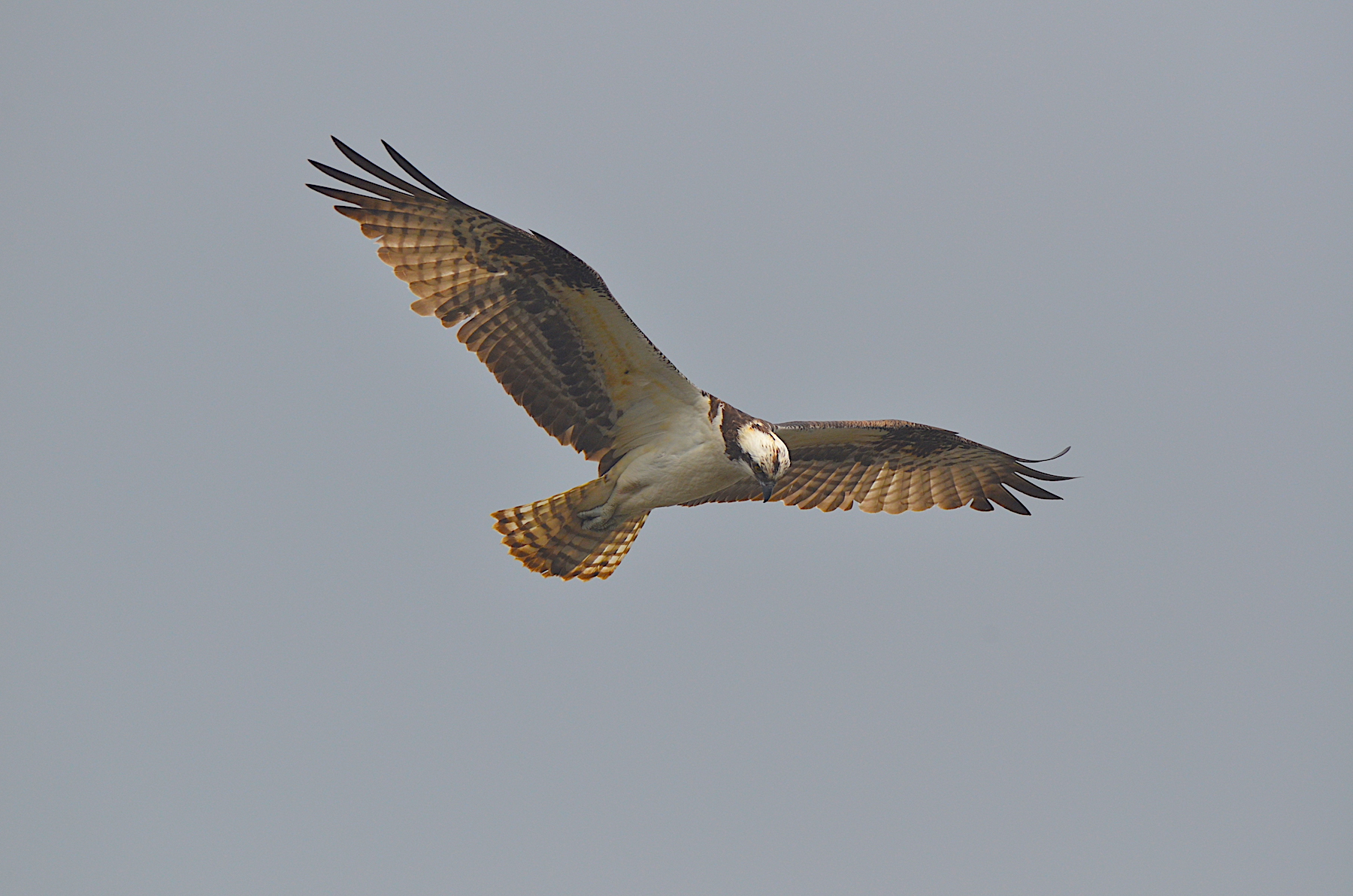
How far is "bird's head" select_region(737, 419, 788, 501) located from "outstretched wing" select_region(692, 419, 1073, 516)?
1445 millimetres

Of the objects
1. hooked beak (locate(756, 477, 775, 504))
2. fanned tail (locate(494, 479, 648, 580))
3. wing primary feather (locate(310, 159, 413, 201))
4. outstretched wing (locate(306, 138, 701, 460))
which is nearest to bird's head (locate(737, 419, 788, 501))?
hooked beak (locate(756, 477, 775, 504))

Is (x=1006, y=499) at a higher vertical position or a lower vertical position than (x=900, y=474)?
higher

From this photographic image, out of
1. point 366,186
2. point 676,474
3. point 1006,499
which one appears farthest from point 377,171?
point 1006,499

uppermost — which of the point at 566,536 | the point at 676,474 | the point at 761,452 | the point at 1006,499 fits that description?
the point at 1006,499

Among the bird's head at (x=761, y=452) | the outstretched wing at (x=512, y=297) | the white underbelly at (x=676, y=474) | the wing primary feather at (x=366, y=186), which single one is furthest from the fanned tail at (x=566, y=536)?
the wing primary feather at (x=366, y=186)

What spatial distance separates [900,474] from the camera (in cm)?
1202

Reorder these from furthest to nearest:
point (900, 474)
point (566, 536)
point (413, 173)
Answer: point (900, 474)
point (566, 536)
point (413, 173)

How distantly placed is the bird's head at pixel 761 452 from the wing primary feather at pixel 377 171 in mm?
2810

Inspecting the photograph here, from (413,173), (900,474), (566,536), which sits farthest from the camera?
(900,474)

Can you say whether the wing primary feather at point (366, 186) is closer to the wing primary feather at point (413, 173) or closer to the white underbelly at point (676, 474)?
the wing primary feather at point (413, 173)

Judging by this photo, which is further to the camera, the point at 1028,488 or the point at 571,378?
the point at 1028,488

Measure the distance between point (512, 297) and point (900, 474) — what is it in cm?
424

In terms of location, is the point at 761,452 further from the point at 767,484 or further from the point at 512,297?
the point at 512,297

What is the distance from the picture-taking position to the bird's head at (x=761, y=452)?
965 centimetres
